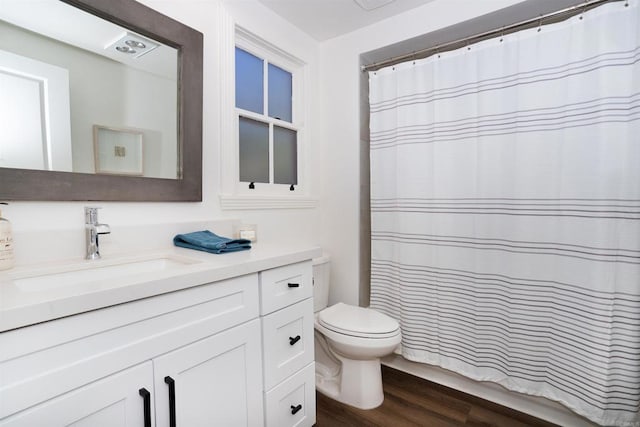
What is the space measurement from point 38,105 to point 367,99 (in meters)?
1.72

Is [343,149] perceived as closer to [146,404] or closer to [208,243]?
[208,243]

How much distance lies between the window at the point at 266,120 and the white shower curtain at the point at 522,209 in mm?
554

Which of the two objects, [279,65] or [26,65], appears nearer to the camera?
[26,65]

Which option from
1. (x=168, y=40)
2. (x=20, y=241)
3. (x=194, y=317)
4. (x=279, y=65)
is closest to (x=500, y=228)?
(x=194, y=317)

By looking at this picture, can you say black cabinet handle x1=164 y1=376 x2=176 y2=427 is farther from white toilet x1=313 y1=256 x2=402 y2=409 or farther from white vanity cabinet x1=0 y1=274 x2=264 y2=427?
white toilet x1=313 y1=256 x2=402 y2=409

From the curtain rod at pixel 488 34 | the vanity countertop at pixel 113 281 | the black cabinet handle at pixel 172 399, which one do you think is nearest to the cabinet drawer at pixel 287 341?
the vanity countertop at pixel 113 281

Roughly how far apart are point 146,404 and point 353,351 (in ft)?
3.25

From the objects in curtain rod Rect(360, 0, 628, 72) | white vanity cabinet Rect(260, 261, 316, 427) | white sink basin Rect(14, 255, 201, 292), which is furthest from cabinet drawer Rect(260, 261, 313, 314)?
curtain rod Rect(360, 0, 628, 72)

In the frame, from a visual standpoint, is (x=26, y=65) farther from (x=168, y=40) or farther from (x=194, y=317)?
(x=194, y=317)

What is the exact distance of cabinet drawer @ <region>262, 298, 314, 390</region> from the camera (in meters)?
1.14

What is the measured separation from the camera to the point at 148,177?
50.3 inches

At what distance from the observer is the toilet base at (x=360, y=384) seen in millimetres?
1613

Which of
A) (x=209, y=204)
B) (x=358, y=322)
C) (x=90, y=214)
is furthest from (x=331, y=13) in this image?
(x=358, y=322)

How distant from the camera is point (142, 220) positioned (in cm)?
Answer: 126
